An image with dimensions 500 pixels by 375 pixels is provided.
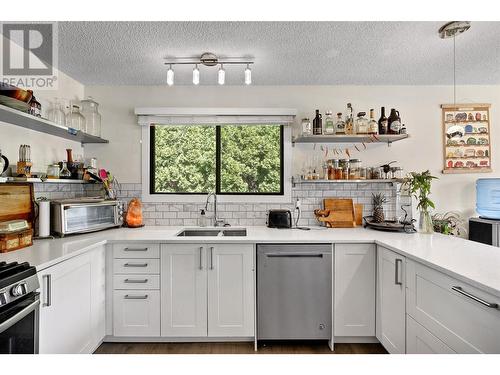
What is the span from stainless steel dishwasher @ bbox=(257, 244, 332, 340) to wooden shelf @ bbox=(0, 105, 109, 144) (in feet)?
6.27

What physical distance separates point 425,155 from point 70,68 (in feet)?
12.1

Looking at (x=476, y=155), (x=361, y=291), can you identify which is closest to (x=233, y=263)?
(x=361, y=291)

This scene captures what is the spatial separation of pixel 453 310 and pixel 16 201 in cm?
293

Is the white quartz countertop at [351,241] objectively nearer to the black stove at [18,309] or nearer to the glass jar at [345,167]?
the black stove at [18,309]

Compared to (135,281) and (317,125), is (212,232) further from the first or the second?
(317,125)

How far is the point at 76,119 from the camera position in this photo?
2.80 metres

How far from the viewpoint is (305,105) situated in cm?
309

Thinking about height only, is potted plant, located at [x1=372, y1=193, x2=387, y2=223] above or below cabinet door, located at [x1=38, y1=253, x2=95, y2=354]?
above

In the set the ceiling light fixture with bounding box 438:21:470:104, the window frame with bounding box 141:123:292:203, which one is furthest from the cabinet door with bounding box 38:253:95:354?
the ceiling light fixture with bounding box 438:21:470:104

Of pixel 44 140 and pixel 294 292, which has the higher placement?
pixel 44 140

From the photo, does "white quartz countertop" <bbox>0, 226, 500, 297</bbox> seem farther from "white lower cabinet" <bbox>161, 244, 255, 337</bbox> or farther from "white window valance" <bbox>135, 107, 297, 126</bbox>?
"white window valance" <bbox>135, 107, 297, 126</bbox>

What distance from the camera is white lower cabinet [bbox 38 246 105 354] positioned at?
1642 mm

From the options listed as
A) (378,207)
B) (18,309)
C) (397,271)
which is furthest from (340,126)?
(18,309)

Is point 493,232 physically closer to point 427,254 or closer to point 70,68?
point 427,254
